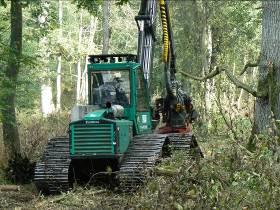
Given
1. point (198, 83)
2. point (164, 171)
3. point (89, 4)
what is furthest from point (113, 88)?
point (198, 83)

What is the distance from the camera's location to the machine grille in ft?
35.9

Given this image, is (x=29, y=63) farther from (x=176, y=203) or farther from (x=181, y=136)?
(x=176, y=203)

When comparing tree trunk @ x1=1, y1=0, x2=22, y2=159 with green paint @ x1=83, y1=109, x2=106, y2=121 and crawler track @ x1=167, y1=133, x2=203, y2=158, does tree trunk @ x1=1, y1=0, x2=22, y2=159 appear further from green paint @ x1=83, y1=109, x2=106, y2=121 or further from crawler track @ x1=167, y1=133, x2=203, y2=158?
crawler track @ x1=167, y1=133, x2=203, y2=158

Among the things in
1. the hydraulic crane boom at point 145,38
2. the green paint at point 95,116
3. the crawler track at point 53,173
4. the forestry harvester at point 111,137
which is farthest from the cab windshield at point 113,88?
the hydraulic crane boom at point 145,38

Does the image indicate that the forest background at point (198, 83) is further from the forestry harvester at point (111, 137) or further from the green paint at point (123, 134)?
the green paint at point (123, 134)

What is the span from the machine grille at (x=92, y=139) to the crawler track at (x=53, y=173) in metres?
0.41

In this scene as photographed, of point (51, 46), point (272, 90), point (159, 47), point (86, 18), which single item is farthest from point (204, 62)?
point (86, 18)

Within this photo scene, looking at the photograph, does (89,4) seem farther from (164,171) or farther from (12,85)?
(164,171)

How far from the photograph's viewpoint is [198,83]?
21969 millimetres

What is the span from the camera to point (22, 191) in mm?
11508

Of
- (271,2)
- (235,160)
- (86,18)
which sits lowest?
(235,160)

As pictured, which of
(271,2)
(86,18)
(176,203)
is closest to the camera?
(176,203)

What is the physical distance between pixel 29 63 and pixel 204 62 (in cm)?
1387

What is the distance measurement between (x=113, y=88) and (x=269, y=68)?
3.03 metres
